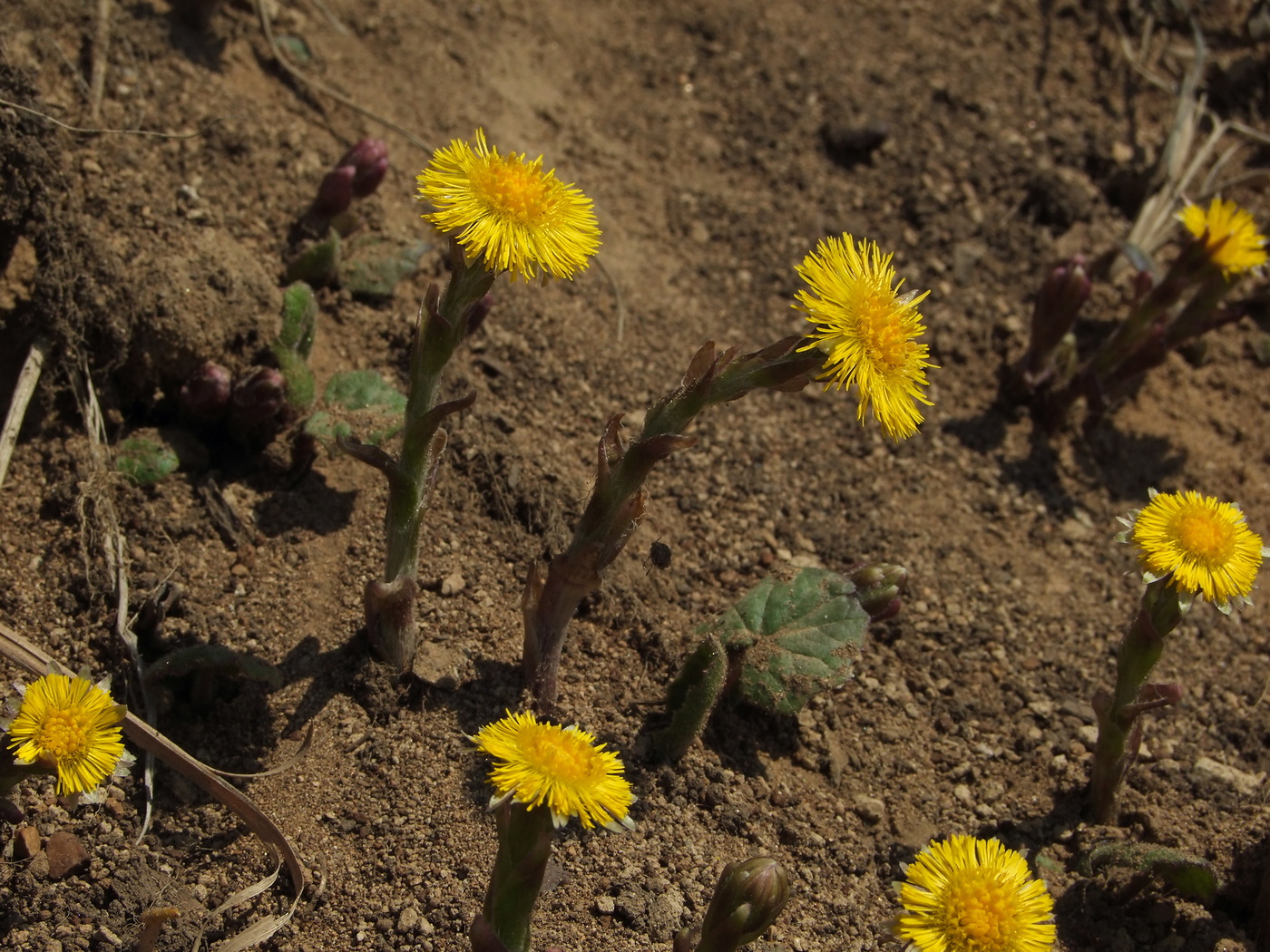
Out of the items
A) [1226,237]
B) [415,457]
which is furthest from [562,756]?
[1226,237]

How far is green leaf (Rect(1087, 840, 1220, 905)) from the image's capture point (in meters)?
2.15

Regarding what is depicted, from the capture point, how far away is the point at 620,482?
197 centimetres

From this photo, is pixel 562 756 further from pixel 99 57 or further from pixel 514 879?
pixel 99 57

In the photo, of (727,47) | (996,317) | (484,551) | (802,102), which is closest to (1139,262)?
(996,317)

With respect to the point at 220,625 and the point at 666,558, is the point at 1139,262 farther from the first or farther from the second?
the point at 220,625

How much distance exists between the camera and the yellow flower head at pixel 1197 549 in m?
2.12

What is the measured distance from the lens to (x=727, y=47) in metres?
3.94

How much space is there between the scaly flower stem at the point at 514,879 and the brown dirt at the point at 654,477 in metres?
0.25

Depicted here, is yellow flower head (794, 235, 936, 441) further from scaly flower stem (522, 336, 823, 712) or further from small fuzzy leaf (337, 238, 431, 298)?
small fuzzy leaf (337, 238, 431, 298)

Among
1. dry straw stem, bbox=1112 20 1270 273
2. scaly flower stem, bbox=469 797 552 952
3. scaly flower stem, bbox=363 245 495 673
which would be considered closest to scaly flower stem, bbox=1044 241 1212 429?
dry straw stem, bbox=1112 20 1270 273

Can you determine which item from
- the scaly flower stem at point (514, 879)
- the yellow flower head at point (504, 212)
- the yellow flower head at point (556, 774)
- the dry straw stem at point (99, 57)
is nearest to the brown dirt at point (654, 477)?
the dry straw stem at point (99, 57)

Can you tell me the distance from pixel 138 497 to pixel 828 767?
1.63 meters

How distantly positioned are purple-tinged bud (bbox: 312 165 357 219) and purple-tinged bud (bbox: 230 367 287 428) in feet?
1.90

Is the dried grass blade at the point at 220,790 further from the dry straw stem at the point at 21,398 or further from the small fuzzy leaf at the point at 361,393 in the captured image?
the small fuzzy leaf at the point at 361,393
